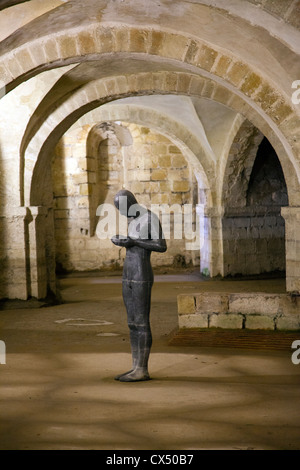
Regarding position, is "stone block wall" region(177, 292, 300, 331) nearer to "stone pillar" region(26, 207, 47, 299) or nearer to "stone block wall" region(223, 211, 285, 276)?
"stone pillar" region(26, 207, 47, 299)

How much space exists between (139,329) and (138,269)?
0.50 meters

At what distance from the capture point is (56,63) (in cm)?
641

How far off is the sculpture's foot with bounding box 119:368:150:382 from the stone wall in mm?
9950

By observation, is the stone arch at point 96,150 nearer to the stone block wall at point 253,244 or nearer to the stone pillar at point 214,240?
the stone pillar at point 214,240

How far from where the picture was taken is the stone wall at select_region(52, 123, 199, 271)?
14836mm

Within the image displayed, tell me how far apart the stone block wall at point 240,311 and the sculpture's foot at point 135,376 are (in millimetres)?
1899

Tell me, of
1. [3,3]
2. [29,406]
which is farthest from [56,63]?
[29,406]

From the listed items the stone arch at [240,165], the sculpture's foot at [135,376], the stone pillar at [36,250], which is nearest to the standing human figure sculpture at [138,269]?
the sculpture's foot at [135,376]

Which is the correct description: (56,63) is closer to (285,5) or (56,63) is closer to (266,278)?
(285,5)

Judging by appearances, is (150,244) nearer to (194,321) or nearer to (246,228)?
(194,321)

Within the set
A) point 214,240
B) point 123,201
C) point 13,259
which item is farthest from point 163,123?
point 123,201

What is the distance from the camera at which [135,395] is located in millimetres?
4516

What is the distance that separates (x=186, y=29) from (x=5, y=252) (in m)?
4.96

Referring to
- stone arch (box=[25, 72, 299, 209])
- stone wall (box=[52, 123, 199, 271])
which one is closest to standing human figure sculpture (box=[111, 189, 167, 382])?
stone arch (box=[25, 72, 299, 209])
